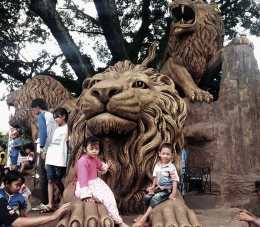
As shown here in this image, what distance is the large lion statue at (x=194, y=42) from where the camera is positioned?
669 cm

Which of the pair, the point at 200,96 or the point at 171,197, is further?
the point at 200,96

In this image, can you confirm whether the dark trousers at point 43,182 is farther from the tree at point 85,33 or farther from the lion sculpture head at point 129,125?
the tree at point 85,33

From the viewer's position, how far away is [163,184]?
3.08 meters

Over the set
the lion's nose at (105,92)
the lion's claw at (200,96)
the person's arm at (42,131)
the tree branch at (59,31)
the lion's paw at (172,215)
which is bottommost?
the lion's paw at (172,215)

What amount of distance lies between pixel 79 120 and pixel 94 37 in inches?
434

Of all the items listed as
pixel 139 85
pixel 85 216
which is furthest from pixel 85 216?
pixel 139 85

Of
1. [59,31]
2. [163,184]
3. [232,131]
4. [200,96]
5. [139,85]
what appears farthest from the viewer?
[59,31]

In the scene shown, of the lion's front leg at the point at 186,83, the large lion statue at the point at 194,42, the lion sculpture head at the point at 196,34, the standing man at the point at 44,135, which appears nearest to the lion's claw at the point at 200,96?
the lion's front leg at the point at 186,83

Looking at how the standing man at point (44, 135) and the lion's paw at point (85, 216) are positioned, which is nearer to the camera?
the lion's paw at point (85, 216)

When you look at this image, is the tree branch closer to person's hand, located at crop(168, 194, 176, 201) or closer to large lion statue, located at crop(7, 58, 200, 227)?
large lion statue, located at crop(7, 58, 200, 227)

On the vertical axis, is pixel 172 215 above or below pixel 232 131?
below

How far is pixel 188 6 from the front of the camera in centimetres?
659

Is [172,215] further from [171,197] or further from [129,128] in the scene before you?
[129,128]

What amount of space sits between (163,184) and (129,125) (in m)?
0.58
